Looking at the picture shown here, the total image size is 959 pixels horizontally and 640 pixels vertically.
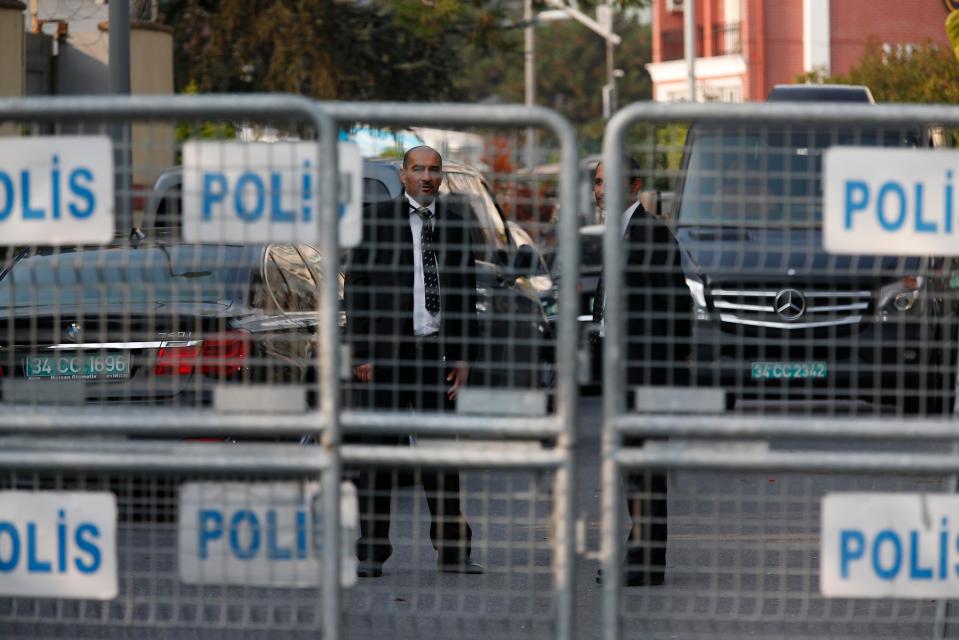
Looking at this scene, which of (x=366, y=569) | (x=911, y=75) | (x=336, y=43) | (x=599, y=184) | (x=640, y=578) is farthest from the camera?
(x=911, y=75)

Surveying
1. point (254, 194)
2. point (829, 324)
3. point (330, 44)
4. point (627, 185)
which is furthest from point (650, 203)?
point (330, 44)

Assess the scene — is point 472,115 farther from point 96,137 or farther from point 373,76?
point 373,76

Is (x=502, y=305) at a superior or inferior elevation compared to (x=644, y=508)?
superior

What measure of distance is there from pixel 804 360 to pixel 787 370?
31 cm

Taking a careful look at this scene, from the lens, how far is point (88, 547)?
182 inches

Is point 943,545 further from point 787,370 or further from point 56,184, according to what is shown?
point 56,184

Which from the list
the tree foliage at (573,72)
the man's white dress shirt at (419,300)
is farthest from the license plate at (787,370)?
the tree foliage at (573,72)

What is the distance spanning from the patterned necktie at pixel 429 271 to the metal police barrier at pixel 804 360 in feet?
3.40

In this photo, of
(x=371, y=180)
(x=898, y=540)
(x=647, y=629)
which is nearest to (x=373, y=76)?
(x=371, y=180)

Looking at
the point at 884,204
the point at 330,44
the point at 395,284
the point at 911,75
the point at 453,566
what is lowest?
the point at 453,566

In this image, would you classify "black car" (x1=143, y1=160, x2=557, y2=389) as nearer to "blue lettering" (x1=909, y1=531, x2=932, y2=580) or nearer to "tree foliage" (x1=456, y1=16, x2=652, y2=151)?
"blue lettering" (x1=909, y1=531, x2=932, y2=580)

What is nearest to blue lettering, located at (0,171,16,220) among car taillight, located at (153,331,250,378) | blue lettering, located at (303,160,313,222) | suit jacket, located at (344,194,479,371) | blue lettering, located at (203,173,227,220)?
blue lettering, located at (203,173,227,220)

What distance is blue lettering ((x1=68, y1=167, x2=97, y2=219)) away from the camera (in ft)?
14.9

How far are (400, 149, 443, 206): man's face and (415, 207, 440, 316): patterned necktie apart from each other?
3.5 inches
